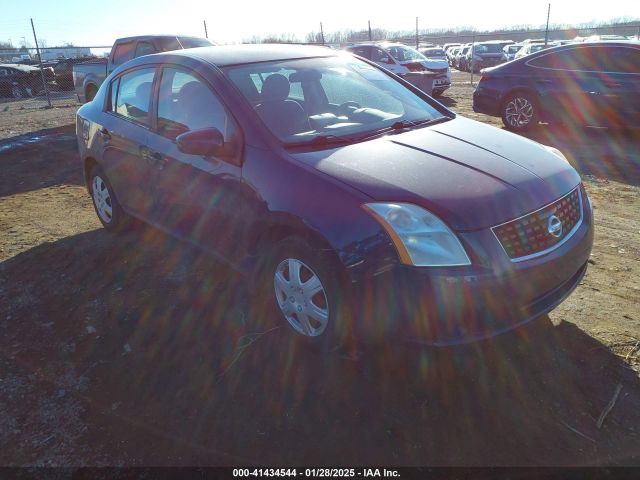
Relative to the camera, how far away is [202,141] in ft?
10.1

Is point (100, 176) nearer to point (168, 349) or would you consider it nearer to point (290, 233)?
point (168, 349)

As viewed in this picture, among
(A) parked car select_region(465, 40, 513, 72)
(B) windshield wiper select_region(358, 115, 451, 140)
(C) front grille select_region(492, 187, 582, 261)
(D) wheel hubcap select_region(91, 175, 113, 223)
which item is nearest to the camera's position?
(C) front grille select_region(492, 187, 582, 261)

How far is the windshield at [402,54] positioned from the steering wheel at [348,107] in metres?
13.2

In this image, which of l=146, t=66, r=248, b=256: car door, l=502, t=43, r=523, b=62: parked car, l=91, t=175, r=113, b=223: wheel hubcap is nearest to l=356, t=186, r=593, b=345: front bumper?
l=146, t=66, r=248, b=256: car door

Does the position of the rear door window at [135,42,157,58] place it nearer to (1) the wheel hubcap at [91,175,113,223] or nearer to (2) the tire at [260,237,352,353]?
(1) the wheel hubcap at [91,175,113,223]

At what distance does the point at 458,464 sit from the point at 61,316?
2.91 m

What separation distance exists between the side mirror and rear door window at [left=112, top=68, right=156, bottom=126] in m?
1.04

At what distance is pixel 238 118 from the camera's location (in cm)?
313

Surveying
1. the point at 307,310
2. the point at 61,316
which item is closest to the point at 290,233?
the point at 307,310

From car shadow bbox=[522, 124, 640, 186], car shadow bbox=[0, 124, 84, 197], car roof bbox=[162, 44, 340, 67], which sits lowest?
car shadow bbox=[522, 124, 640, 186]

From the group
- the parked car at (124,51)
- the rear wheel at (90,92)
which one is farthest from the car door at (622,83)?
the rear wheel at (90,92)

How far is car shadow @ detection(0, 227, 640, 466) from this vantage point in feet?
7.57

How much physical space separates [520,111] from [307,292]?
7.49 m

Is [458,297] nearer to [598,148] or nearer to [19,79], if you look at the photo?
[598,148]
